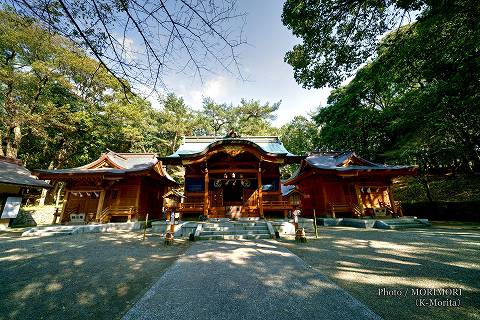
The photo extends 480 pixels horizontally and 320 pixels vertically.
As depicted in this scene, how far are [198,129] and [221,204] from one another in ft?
67.5

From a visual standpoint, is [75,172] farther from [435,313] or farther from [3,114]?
[435,313]

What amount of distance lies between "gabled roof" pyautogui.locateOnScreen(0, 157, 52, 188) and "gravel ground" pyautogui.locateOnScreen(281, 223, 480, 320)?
17936 millimetres

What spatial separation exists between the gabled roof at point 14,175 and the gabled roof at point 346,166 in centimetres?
1988

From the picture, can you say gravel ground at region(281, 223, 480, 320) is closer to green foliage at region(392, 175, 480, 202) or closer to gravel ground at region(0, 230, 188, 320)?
gravel ground at region(0, 230, 188, 320)

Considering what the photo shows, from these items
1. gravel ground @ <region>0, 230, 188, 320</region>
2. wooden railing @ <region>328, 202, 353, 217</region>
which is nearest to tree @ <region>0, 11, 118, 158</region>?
gravel ground @ <region>0, 230, 188, 320</region>

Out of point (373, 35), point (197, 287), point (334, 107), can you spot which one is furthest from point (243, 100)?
point (197, 287)

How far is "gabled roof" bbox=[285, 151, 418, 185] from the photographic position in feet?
41.2

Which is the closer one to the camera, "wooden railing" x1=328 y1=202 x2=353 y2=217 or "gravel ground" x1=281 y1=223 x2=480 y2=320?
"gravel ground" x1=281 y1=223 x2=480 y2=320

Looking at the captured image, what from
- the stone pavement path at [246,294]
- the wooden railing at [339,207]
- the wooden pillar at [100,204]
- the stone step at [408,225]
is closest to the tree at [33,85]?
the wooden pillar at [100,204]

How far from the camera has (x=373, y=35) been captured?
5859 millimetres

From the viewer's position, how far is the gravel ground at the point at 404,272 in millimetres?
2697

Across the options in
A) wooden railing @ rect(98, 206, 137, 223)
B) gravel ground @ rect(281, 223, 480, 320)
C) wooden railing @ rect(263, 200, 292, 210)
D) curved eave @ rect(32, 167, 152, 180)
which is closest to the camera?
gravel ground @ rect(281, 223, 480, 320)

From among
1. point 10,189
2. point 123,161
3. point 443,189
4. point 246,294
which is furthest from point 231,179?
point 443,189

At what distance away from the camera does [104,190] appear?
12.4 m
